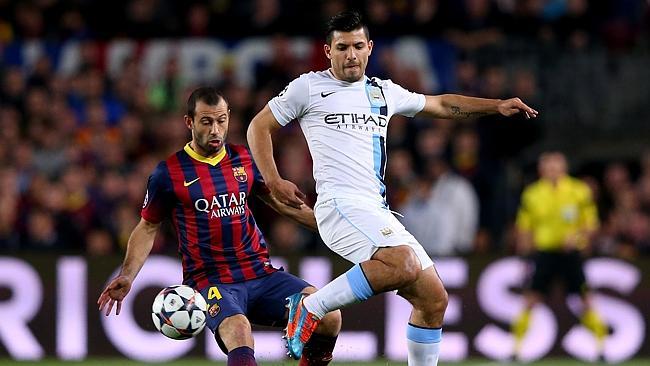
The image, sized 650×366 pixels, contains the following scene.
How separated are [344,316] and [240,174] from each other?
439 centimetres

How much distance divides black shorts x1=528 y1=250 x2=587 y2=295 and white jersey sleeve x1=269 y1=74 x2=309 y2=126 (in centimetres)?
→ 489

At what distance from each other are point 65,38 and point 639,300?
21.7ft

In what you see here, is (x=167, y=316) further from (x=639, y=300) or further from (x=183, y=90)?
(x=183, y=90)

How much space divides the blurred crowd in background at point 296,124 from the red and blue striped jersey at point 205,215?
4157 millimetres

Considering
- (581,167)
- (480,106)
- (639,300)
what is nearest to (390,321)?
(639,300)

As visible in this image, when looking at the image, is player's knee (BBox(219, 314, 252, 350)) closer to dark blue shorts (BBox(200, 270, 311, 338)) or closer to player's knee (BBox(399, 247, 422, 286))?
dark blue shorts (BBox(200, 270, 311, 338))

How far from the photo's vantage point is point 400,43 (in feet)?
47.7

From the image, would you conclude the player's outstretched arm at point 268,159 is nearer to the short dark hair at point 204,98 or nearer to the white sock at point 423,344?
the short dark hair at point 204,98

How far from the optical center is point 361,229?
7.62 metres

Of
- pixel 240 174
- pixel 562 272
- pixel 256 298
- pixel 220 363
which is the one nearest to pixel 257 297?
pixel 256 298

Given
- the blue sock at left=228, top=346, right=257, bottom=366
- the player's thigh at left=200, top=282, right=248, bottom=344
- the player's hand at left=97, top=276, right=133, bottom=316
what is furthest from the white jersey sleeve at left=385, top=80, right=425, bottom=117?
the player's hand at left=97, top=276, right=133, bottom=316

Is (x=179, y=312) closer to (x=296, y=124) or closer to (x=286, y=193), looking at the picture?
(x=286, y=193)

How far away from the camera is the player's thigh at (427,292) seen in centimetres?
755

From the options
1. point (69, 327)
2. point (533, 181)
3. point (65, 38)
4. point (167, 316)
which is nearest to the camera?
point (167, 316)
